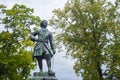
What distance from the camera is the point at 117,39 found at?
37.8 m

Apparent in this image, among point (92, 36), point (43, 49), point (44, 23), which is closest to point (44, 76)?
point (43, 49)

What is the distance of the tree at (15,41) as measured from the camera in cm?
3966

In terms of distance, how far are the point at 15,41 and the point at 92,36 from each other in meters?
8.04

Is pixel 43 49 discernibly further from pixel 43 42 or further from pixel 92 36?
pixel 92 36

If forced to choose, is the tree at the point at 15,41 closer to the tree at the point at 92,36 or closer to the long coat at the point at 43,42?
the tree at the point at 92,36

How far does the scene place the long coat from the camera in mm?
18750

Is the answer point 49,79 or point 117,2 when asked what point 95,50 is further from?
point 49,79

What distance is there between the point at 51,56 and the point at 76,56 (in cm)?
1789

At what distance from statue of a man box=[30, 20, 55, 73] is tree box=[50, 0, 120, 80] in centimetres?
1731

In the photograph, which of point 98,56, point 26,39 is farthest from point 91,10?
point 26,39

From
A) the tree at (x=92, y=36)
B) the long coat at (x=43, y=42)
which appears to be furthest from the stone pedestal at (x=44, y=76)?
the tree at (x=92, y=36)

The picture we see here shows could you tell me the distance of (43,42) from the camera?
62.5 ft

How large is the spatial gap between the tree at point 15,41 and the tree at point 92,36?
3.52 metres

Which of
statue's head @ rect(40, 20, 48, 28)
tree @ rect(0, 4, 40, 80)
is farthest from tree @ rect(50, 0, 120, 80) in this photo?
statue's head @ rect(40, 20, 48, 28)
